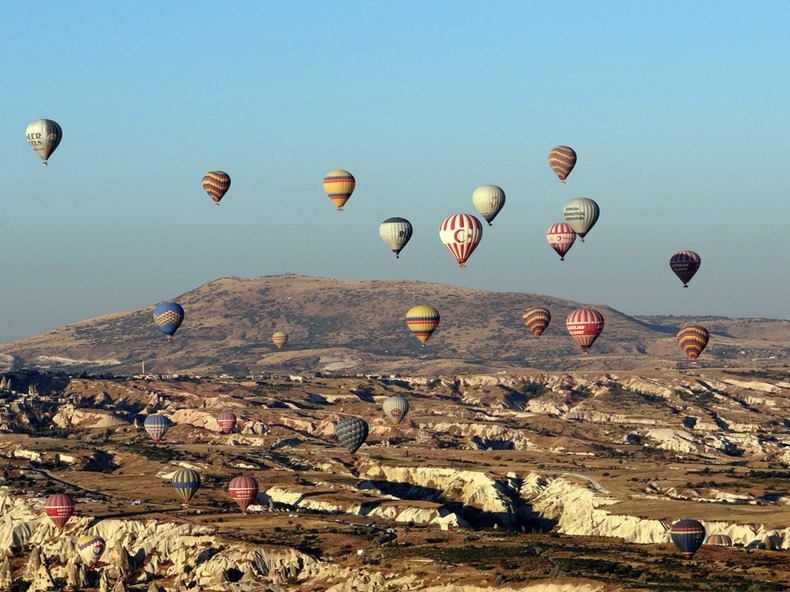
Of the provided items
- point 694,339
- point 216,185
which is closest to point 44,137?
point 216,185

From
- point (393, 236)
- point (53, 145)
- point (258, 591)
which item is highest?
point (53, 145)

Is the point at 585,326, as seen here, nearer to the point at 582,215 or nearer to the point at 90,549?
the point at 582,215

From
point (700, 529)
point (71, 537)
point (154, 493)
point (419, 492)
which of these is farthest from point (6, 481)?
point (700, 529)

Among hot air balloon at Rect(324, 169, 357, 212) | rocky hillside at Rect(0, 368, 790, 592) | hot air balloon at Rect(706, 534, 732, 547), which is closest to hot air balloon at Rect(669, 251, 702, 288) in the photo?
rocky hillside at Rect(0, 368, 790, 592)

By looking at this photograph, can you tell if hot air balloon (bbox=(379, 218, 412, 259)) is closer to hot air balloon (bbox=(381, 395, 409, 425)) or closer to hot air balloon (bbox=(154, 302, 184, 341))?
hot air balloon (bbox=(154, 302, 184, 341))

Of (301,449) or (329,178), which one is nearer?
(329,178)

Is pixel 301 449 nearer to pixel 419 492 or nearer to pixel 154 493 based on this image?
pixel 419 492
